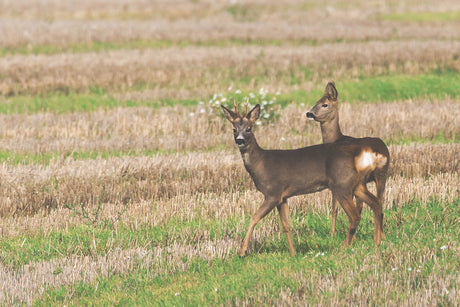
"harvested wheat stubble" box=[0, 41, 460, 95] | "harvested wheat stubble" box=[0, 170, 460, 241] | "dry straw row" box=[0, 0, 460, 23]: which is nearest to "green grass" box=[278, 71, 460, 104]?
"harvested wheat stubble" box=[0, 41, 460, 95]

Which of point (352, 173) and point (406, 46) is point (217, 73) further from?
point (352, 173)

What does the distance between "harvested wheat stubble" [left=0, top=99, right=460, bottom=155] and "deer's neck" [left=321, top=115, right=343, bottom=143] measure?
18.5 ft

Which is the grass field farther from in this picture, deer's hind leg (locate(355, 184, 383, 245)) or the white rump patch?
the white rump patch

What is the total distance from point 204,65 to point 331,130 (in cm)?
1520

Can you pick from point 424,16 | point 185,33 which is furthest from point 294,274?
point 424,16

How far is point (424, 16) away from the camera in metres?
38.0

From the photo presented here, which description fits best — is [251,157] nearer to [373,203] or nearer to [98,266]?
[373,203]

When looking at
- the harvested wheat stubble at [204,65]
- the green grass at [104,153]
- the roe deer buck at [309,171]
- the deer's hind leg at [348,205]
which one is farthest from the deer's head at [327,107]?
the harvested wheat stubble at [204,65]

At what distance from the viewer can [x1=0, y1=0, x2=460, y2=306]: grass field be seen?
618 centimetres

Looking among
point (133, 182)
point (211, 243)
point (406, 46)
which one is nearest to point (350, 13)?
point (406, 46)

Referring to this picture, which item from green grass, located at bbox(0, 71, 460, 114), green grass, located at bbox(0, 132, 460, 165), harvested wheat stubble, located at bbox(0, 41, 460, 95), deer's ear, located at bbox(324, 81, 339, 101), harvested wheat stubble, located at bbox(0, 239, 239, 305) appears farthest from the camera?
harvested wheat stubble, located at bbox(0, 41, 460, 95)

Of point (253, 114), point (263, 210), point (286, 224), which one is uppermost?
point (253, 114)

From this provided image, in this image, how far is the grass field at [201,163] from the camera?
6.18 m

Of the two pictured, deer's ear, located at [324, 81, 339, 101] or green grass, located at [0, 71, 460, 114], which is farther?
green grass, located at [0, 71, 460, 114]
